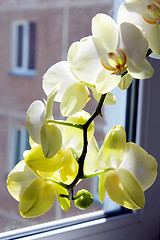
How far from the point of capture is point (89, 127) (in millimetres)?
517

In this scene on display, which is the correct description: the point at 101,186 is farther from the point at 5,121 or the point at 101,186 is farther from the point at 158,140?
the point at 5,121

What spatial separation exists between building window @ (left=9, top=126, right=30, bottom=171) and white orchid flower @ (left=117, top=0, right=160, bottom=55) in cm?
42

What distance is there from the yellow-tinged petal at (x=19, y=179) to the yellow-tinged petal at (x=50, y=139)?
0.25 feet

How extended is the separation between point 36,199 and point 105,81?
18 centimetres

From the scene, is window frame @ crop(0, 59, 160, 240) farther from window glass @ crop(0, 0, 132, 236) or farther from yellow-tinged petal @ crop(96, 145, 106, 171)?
yellow-tinged petal @ crop(96, 145, 106, 171)

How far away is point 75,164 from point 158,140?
1.18 feet

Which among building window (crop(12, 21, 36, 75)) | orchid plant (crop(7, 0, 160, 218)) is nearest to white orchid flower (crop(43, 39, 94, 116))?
orchid plant (crop(7, 0, 160, 218))

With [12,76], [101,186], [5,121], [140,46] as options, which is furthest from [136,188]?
[12,76]

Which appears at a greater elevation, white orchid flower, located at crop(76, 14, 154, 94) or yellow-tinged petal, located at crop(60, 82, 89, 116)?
white orchid flower, located at crop(76, 14, 154, 94)

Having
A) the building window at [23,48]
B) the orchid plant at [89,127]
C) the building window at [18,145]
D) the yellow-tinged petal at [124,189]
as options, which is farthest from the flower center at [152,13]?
the building window at [23,48]

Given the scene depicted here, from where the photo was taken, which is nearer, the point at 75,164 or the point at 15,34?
the point at 75,164

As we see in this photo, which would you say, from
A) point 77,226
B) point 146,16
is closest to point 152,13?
point 146,16

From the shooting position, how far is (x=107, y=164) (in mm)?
499

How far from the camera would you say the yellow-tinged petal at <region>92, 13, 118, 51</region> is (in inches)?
18.2
